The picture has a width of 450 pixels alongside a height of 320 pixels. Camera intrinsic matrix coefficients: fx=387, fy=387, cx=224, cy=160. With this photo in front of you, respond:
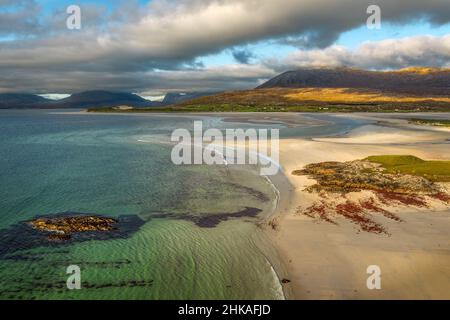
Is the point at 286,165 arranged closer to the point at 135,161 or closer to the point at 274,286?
the point at 135,161

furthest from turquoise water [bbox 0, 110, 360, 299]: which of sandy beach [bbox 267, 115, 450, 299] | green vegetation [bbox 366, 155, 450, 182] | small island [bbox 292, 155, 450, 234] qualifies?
green vegetation [bbox 366, 155, 450, 182]

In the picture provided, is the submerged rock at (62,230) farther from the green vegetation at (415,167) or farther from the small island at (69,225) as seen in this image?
the green vegetation at (415,167)

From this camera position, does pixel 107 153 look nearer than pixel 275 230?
No

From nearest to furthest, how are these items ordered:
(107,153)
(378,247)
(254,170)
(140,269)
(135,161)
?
(140,269) < (378,247) < (254,170) < (135,161) < (107,153)

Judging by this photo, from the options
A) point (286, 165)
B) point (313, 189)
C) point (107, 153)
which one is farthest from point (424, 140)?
point (107, 153)
